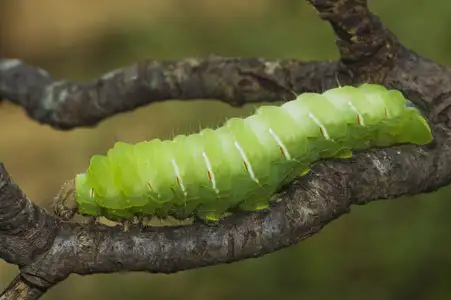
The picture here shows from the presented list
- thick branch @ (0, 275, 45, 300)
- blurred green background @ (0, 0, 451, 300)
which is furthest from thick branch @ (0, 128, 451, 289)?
blurred green background @ (0, 0, 451, 300)

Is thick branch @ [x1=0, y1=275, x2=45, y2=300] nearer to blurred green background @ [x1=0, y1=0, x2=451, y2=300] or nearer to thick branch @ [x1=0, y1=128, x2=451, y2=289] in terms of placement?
thick branch @ [x1=0, y1=128, x2=451, y2=289]

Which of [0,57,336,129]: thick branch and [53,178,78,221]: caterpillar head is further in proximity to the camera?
[0,57,336,129]: thick branch

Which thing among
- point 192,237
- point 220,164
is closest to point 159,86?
point 220,164

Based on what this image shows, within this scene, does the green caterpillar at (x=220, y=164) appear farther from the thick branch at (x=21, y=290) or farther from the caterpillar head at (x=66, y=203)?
the thick branch at (x=21, y=290)

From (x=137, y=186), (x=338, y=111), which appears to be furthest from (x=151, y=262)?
(x=338, y=111)

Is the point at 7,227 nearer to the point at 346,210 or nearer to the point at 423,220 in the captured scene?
the point at 346,210

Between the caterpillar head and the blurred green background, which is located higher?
the caterpillar head

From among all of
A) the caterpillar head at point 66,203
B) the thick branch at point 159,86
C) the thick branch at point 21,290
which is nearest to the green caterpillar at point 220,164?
the caterpillar head at point 66,203
